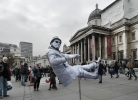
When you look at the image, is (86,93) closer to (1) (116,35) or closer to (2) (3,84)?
(2) (3,84)

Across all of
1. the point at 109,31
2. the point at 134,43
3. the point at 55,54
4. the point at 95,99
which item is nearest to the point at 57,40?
the point at 55,54

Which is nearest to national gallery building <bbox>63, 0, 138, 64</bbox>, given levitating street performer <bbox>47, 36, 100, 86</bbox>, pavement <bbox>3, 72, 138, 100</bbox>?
pavement <bbox>3, 72, 138, 100</bbox>

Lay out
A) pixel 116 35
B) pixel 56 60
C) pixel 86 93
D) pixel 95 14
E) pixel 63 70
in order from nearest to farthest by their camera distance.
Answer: pixel 56 60 → pixel 63 70 → pixel 86 93 → pixel 116 35 → pixel 95 14

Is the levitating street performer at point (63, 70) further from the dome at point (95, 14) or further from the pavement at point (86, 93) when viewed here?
the dome at point (95, 14)

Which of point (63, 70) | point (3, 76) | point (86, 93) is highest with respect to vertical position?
point (63, 70)

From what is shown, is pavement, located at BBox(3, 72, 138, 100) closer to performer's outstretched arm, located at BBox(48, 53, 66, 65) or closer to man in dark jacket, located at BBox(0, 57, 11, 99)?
man in dark jacket, located at BBox(0, 57, 11, 99)

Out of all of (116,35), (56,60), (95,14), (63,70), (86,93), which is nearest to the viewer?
(56,60)

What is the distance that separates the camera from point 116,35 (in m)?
37.2

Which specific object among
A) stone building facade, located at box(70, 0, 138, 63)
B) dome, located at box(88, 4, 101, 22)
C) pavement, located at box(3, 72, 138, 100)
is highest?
dome, located at box(88, 4, 101, 22)

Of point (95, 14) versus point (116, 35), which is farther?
point (95, 14)

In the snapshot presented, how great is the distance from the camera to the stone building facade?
3438 cm

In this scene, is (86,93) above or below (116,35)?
below

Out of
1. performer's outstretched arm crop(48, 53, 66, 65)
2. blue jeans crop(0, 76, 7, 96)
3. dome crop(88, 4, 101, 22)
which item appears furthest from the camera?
dome crop(88, 4, 101, 22)

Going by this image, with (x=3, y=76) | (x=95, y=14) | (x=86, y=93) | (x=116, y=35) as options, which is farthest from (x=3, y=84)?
(x=95, y=14)
